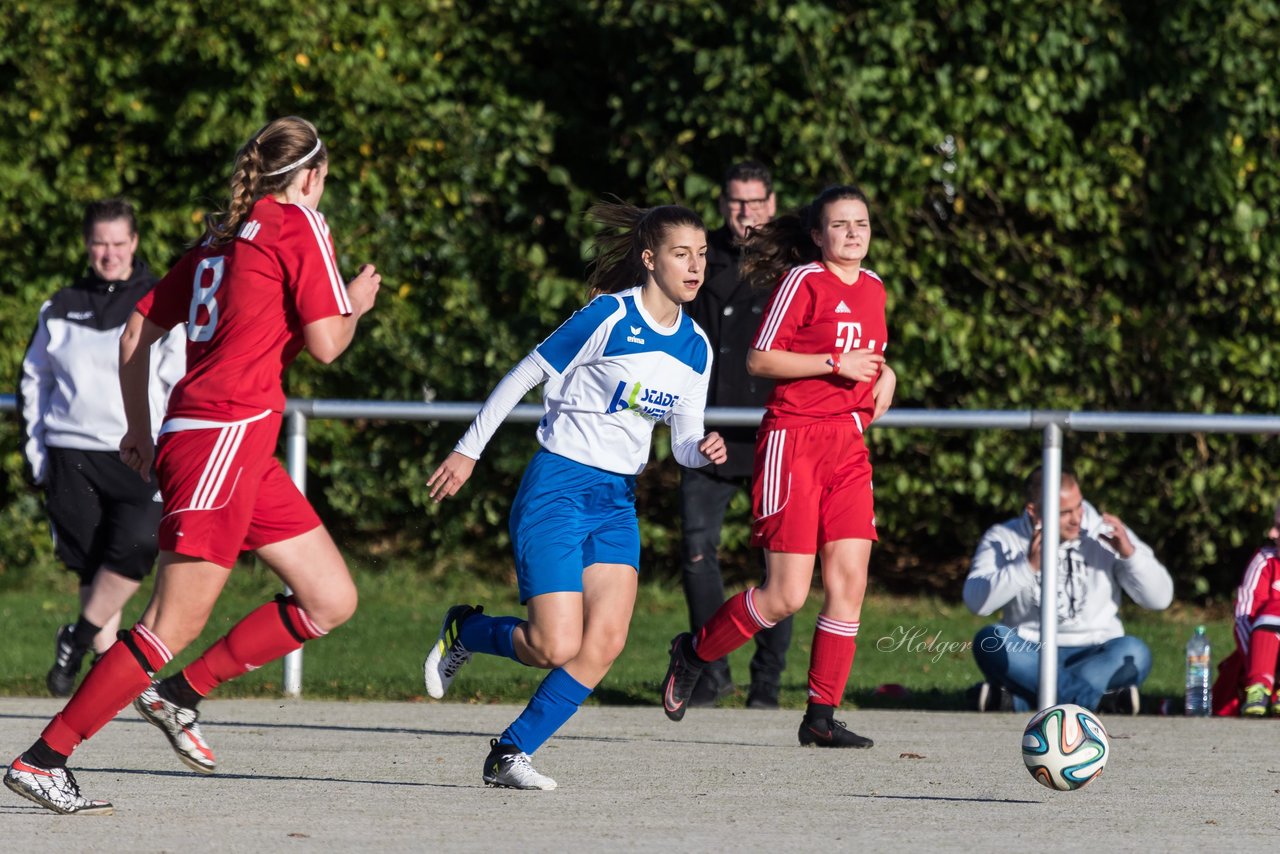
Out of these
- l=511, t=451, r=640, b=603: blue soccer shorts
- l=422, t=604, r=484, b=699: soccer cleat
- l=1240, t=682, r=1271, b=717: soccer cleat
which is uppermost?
l=511, t=451, r=640, b=603: blue soccer shorts

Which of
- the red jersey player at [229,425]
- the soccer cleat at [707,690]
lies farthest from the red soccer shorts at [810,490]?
the red jersey player at [229,425]

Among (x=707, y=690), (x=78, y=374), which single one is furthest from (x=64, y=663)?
(x=707, y=690)

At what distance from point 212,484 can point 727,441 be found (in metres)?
3.62

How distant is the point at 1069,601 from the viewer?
336 inches

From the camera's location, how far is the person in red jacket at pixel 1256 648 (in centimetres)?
830

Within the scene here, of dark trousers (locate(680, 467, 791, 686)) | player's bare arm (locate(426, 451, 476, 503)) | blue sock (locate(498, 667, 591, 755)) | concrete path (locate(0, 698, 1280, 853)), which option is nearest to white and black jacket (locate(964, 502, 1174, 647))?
concrete path (locate(0, 698, 1280, 853))

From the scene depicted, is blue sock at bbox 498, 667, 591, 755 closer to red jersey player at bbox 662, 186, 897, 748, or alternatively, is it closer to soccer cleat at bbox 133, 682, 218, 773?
soccer cleat at bbox 133, 682, 218, 773

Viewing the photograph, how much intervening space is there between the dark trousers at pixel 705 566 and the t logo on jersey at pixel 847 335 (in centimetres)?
160

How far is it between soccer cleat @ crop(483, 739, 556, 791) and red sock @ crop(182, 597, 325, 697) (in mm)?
704

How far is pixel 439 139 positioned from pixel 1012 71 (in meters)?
3.77

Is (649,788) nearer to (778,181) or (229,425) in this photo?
(229,425)

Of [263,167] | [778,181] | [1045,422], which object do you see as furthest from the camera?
[778,181]

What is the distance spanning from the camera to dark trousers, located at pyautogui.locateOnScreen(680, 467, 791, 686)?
27.8ft

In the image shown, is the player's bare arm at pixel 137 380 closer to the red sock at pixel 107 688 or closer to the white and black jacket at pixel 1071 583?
the red sock at pixel 107 688
